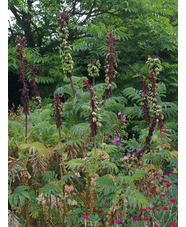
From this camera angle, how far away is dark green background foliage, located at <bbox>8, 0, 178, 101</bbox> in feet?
14.5

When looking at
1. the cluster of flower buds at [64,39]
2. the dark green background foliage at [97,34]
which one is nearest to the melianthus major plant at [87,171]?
the cluster of flower buds at [64,39]

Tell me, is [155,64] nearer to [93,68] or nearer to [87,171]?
[93,68]

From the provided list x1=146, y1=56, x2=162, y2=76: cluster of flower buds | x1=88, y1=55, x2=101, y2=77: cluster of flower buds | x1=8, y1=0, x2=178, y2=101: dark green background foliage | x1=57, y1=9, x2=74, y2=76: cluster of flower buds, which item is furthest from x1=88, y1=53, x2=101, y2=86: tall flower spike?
x1=8, y1=0, x2=178, y2=101: dark green background foliage

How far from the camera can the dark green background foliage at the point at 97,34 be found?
441cm

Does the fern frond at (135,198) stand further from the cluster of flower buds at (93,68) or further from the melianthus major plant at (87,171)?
the cluster of flower buds at (93,68)

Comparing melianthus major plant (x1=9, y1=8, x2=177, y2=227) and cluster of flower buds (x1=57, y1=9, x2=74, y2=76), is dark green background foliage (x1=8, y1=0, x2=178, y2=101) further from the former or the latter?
Answer: melianthus major plant (x1=9, y1=8, x2=177, y2=227)

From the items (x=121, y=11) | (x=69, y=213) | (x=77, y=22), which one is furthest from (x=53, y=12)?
(x=69, y=213)

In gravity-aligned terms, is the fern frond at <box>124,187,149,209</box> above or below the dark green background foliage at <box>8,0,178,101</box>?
below

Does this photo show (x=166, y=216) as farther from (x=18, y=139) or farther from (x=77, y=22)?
(x=77, y=22)

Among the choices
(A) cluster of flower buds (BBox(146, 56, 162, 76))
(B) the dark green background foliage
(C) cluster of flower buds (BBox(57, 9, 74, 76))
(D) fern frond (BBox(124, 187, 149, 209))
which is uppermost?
(B) the dark green background foliage

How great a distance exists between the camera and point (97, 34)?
421cm

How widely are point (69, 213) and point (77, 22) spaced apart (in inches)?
153

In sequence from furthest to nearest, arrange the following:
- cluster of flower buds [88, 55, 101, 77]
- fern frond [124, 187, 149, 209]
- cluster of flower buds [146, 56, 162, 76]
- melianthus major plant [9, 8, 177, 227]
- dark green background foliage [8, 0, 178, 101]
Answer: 1. dark green background foliage [8, 0, 178, 101]
2. cluster of flower buds [88, 55, 101, 77]
3. cluster of flower buds [146, 56, 162, 76]
4. melianthus major plant [9, 8, 177, 227]
5. fern frond [124, 187, 149, 209]
